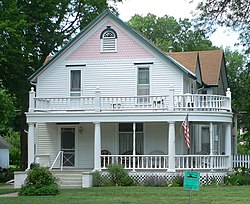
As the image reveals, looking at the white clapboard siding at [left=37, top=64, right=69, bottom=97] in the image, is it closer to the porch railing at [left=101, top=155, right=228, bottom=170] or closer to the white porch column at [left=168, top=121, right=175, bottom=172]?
the porch railing at [left=101, top=155, right=228, bottom=170]

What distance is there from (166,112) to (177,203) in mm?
9459

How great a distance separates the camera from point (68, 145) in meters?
31.2

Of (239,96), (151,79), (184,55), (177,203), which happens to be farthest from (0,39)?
(239,96)

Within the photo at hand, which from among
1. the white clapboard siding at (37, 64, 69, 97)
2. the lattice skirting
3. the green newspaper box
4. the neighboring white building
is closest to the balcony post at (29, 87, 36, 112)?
the white clapboard siding at (37, 64, 69, 97)

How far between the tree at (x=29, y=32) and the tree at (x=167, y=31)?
21410mm

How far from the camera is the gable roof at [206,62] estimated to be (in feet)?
108

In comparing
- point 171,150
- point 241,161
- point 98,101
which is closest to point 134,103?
point 98,101

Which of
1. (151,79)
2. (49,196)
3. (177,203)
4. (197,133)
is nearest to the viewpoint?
(177,203)

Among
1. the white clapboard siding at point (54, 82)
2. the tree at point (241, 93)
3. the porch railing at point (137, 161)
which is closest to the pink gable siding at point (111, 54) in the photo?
the white clapboard siding at point (54, 82)

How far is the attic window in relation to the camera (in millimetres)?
30875

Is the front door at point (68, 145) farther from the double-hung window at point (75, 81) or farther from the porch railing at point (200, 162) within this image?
the porch railing at point (200, 162)

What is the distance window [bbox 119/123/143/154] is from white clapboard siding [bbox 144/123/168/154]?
0.37m

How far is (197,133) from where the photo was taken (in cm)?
3316

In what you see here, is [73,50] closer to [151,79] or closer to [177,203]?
[151,79]
